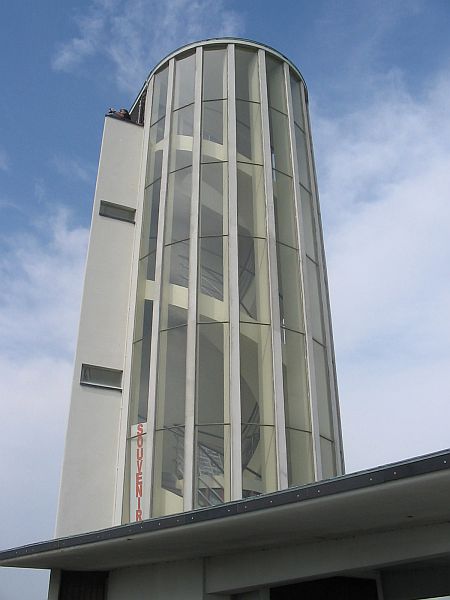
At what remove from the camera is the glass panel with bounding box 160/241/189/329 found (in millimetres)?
18719

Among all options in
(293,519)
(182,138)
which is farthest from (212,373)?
(293,519)

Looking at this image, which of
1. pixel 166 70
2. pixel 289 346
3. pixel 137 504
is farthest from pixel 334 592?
pixel 166 70

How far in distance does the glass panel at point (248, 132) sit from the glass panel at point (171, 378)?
20.8 ft

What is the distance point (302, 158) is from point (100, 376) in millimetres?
10179

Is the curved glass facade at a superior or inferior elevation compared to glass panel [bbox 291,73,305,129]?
inferior

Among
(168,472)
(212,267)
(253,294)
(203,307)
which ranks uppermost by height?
(212,267)

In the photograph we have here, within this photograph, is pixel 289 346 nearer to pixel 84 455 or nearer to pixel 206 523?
pixel 84 455

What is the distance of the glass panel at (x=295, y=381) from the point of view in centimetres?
1773

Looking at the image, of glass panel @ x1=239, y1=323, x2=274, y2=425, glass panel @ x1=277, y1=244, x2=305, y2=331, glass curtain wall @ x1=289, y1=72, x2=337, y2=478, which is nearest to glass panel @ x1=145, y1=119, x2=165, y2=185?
glass curtain wall @ x1=289, y1=72, x2=337, y2=478

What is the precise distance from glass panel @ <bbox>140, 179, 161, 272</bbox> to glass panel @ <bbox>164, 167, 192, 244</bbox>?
69 centimetres

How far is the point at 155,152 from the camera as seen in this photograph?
2238cm

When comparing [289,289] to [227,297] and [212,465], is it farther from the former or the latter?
[212,465]

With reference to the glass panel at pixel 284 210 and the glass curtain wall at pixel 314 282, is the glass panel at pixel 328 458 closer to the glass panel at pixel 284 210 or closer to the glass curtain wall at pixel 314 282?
the glass curtain wall at pixel 314 282

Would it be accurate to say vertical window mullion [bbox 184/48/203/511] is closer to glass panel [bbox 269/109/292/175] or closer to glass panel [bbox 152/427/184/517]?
glass panel [bbox 152/427/184/517]
